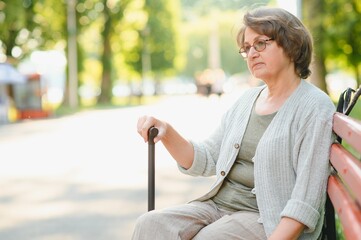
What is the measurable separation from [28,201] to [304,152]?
19.2 ft

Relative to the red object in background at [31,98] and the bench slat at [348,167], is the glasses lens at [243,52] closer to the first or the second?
the bench slat at [348,167]

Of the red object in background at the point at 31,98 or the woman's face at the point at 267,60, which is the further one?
the red object in background at the point at 31,98

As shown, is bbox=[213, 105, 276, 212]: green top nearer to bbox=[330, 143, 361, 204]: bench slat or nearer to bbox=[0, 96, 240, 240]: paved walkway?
bbox=[330, 143, 361, 204]: bench slat

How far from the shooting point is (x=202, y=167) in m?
3.33

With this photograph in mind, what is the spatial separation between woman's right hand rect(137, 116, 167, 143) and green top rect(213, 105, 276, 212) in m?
0.33

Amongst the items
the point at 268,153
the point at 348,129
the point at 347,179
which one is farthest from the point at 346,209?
the point at 268,153

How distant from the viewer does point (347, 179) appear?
2.35 meters

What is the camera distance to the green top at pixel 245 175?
3.01 meters

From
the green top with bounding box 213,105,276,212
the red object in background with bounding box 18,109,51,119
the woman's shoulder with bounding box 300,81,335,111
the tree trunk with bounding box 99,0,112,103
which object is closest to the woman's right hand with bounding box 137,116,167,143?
the green top with bounding box 213,105,276,212

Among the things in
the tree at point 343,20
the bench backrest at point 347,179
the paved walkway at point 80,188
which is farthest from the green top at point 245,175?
the tree at point 343,20

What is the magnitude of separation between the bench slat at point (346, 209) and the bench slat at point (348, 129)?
0.15 metres

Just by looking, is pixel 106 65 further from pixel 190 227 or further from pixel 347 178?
pixel 347 178

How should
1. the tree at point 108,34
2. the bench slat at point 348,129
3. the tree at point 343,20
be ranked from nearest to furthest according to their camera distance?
the bench slat at point 348,129 → the tree at point 343,20 → the tree at point 108,34

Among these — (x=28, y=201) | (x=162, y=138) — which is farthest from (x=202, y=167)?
(x=28, y=201)
